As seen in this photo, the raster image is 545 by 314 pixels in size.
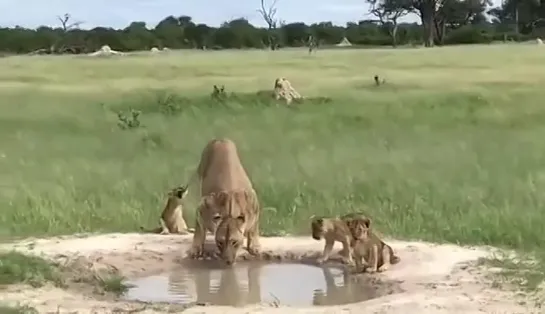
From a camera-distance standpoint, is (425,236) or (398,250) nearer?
(398,250)

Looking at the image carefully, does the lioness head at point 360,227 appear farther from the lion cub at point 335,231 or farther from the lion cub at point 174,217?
the lion cub at point 174,217

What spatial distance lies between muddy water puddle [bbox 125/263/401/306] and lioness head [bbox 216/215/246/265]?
0.43 ft

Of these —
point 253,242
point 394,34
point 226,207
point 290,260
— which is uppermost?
point 394,34

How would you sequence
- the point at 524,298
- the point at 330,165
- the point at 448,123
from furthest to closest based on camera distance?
the point at 448,123 < the point at 330,165 < the point at 524,298

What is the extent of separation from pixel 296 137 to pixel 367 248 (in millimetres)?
4024

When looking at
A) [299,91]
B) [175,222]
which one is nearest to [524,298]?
[175,222]

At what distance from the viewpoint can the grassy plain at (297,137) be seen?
7.37 metres

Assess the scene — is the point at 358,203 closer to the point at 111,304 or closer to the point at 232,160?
the point at 232,160

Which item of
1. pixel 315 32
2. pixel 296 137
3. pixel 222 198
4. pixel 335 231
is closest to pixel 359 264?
pixel 335 231

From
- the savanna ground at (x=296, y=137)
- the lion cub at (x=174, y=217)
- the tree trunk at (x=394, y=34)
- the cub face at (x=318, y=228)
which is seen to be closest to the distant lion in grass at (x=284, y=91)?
the savanna ground at (x=296, y=137)

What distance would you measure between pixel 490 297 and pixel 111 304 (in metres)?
1.63

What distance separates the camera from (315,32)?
9.91m

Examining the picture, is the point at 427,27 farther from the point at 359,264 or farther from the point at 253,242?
the point at 359,264

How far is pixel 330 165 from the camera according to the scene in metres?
8.62
